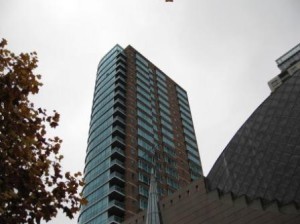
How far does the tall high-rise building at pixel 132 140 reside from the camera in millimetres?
61750

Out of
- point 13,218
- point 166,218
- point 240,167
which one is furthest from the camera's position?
point 240,167

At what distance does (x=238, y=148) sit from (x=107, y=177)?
95.1 ft

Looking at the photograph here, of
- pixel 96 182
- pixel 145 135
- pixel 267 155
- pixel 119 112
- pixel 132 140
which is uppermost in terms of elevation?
pixel 119 112

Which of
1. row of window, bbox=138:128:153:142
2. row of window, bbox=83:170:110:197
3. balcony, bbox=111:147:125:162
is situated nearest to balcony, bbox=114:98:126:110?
row of window, bbox=138:128:153:142

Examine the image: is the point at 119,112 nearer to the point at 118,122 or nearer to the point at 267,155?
the point at 118,122

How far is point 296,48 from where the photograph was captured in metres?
124

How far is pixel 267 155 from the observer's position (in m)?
39.5

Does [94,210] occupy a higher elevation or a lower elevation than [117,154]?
lower

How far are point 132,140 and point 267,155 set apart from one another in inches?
1394

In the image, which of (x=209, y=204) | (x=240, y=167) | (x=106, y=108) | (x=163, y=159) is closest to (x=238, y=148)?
(x=240, y=167)

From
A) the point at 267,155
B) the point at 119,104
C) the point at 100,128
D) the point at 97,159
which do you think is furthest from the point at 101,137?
the point at 267,155

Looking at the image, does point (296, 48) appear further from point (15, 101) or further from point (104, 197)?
point (15, 101)

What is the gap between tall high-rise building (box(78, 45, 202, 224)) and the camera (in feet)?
203

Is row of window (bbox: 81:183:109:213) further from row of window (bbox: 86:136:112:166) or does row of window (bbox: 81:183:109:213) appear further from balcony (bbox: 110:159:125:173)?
row of window (bbox: 86:136:112:166)
